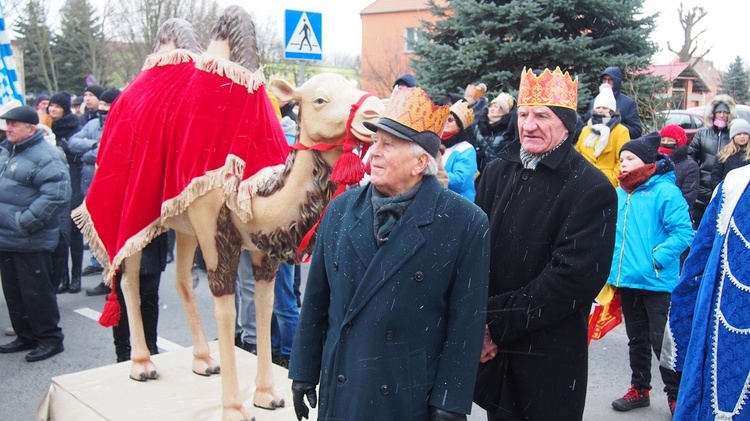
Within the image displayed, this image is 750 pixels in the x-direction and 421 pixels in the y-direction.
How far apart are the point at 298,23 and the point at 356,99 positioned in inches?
192

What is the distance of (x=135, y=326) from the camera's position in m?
4.39

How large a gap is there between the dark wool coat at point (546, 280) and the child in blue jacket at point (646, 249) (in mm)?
2055

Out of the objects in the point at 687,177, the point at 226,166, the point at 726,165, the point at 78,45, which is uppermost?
the point at 78,45

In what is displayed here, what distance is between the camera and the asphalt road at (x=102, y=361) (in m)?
4.98

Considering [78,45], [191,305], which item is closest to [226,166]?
[191,305]

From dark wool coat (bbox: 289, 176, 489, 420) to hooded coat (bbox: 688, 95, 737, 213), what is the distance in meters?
5.76

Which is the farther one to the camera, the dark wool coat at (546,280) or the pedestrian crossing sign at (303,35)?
the pedestrian crossing sign at (303,35)

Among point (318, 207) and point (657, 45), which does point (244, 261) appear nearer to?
point (318, 207)

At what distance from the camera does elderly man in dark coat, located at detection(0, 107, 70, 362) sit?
579 centimetres

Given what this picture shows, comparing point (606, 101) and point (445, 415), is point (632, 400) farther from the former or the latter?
point (606, 101)

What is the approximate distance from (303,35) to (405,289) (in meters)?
6.06

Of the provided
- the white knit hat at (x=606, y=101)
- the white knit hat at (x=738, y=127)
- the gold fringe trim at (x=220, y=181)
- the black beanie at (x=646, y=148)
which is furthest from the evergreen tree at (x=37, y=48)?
the black beanie at (x=646, y=148)

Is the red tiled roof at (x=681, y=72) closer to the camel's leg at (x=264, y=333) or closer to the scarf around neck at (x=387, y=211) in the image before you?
the camel's leg at (x=264, y=333)

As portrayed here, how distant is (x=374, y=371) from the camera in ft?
8.01
